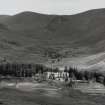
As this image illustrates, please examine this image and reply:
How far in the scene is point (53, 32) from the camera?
257ft

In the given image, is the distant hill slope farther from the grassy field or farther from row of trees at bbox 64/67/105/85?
the grassy field

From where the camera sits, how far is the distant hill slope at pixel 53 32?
2296 inches

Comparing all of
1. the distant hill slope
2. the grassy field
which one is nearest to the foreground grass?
the grassy field

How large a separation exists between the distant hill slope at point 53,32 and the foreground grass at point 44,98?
3253 centimetres

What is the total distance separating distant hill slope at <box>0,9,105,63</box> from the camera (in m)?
58.3

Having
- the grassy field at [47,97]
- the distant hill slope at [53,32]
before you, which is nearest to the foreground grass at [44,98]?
the grassy field at [47,97]

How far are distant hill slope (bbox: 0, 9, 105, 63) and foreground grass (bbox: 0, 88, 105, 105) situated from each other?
32.5m

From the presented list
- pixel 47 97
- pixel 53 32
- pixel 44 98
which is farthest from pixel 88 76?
pixel 53 32

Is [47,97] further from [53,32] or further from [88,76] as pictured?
[53,32]

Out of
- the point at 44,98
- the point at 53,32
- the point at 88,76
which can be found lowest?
the point at 44,98

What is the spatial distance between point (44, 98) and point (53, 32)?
201 ft

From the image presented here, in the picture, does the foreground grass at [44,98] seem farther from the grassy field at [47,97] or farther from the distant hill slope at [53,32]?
the distant hill slope at [53,32]

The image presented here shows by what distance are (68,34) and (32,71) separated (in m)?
48.6

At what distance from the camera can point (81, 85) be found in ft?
72.2
